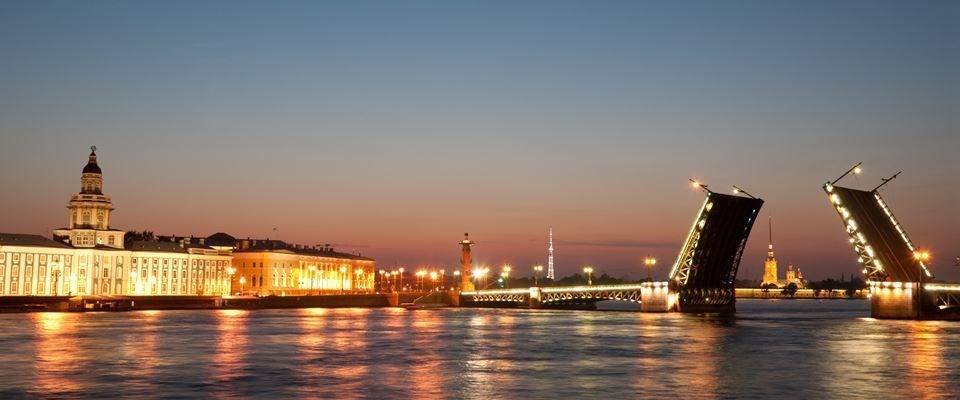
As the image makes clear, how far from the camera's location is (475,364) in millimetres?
35000

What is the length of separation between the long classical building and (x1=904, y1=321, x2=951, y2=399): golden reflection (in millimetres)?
91330

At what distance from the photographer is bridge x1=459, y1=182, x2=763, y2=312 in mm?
71000

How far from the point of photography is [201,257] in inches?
5531

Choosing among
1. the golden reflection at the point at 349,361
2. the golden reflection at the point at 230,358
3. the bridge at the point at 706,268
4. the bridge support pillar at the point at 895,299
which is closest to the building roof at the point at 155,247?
Result: the bridge at the point at 706,268

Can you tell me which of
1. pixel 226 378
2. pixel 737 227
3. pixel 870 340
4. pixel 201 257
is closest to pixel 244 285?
pixel 201 257

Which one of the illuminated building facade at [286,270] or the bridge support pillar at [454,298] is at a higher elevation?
the illuminated building facade at [286,270]

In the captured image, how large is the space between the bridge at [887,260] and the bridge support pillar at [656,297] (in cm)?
1684

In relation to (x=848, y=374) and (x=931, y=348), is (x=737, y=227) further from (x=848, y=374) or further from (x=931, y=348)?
(x=848, y=374)

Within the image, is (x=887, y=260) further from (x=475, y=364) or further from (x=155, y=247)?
(x=155, y=247)

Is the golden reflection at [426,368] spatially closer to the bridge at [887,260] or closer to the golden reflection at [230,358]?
the golden reflection at [230,358]

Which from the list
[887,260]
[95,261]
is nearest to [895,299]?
[887,260]

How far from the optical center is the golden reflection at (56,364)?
2623 centimetres

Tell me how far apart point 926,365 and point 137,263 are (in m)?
110

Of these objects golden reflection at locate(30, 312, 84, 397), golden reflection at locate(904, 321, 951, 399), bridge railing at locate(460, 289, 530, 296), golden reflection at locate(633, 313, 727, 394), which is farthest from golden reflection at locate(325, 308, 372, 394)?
bridge railing at locate(460, 289, 530, 296)
